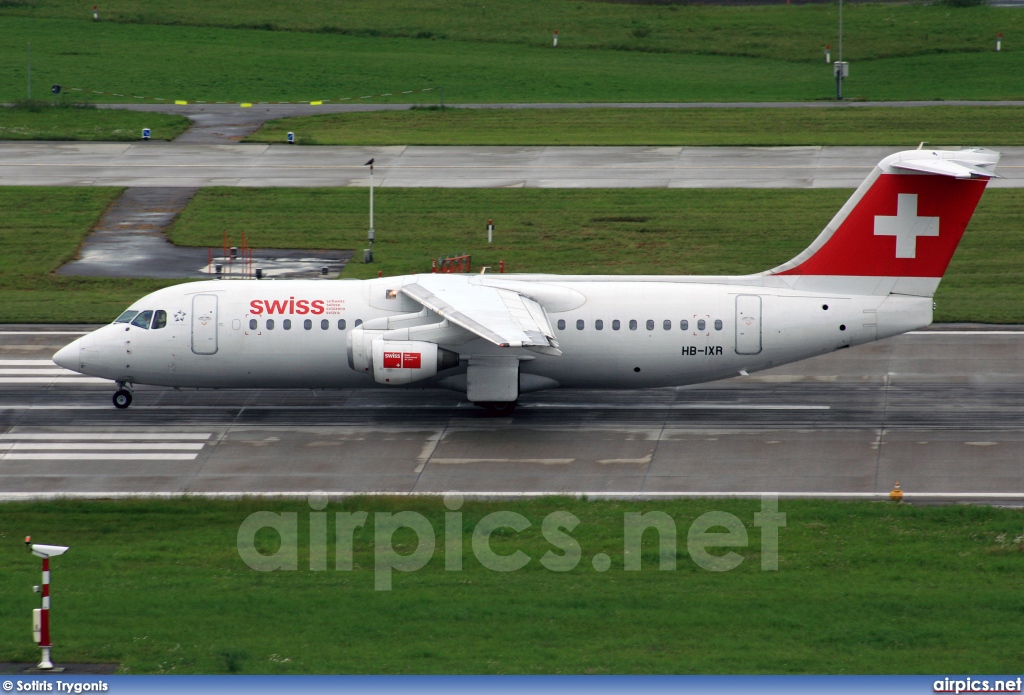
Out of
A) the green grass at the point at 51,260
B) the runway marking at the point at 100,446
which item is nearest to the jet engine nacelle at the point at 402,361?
the runway marking at the point at 100,446

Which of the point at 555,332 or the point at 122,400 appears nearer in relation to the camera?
the point at 555,332

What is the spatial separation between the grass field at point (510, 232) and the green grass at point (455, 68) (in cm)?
2020

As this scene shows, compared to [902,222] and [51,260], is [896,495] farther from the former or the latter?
[51,260]

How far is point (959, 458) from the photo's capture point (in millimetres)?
30625

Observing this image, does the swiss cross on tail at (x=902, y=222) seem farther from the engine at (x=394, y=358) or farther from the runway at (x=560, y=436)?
the engine at (x=394, y=358)

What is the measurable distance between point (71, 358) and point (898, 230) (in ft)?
68.1

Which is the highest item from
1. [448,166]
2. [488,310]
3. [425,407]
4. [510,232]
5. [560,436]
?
[448,166]

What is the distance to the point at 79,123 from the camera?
67.9 meters

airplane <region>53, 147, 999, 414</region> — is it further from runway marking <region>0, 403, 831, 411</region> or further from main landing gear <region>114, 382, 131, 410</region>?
runway marking <region>0, 403, 831, 411</region>

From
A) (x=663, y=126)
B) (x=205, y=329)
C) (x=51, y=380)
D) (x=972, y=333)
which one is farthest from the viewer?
(x=663, y=126)

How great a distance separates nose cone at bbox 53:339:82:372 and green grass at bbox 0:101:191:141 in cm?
3327

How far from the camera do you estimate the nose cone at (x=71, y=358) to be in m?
34.3

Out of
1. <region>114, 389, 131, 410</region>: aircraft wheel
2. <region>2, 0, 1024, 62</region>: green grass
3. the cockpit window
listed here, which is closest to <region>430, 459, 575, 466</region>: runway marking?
the cockpit window

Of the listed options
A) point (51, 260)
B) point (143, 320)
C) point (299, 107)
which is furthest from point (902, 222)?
point (299, 107)
